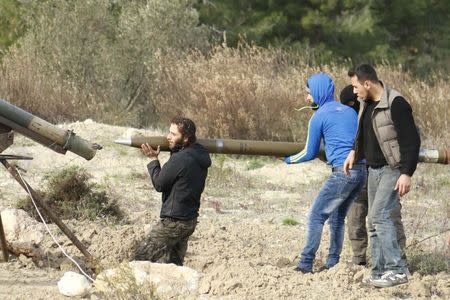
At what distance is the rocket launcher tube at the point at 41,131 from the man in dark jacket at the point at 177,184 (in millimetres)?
545

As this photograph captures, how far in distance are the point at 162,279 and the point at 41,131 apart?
60.2 inches

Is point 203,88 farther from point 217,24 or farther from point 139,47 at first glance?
point 217,24

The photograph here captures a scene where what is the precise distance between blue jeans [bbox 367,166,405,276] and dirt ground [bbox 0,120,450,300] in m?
0.21

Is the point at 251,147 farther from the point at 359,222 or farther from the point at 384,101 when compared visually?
the point at 384,101

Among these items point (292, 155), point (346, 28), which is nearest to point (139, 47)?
point (346, 28)

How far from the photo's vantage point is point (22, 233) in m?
9.95

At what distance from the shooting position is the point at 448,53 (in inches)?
1330

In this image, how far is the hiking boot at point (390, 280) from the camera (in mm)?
8656

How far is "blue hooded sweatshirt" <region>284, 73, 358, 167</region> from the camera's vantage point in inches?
358

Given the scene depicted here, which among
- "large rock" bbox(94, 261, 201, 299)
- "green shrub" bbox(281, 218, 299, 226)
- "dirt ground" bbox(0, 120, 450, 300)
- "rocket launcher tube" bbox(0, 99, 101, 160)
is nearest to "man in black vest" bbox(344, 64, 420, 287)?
"dirt ground" bbox(0, 120, 450, 300)

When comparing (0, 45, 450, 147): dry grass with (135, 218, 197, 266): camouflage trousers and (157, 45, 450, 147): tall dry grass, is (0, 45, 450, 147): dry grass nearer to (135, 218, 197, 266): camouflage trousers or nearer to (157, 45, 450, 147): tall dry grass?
(157, 45, 450, 147): tall dry grass

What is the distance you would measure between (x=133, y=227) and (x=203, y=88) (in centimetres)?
811

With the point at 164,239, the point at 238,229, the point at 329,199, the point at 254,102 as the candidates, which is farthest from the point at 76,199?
the point at 254,102

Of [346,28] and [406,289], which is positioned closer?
[406,289]
